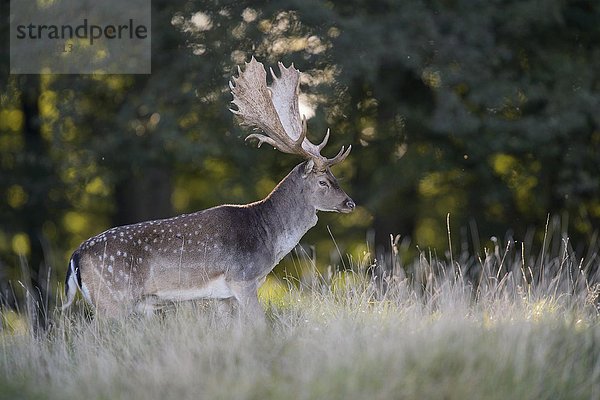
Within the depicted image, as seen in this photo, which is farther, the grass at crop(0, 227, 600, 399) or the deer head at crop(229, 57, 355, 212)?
the deer head at crop(229, 57, 355, 212)

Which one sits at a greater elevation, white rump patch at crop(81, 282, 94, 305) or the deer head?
the deer head

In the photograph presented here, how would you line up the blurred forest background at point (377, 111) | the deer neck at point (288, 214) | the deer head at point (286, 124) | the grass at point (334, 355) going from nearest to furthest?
the grass at point (334, 355) < the deer neck at point (288, 214) < the deer head at point (286, 124) < the blurred forest background at point (377, 111)

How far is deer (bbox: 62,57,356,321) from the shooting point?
8.28m

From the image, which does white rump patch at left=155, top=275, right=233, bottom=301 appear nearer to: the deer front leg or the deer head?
the deer front leg

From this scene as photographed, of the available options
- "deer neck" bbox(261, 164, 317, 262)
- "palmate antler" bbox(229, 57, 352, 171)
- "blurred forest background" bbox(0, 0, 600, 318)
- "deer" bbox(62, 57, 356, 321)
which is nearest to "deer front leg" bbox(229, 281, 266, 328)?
"deer" bbox(62, 57, 356, 321)

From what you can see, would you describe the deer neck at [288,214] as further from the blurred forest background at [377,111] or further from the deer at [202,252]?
the blurred forest background at [377,111]

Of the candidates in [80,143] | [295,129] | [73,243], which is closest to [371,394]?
[295,129]

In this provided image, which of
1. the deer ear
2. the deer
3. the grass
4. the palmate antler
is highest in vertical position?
the palmate antler

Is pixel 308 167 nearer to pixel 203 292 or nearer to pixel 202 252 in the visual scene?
pixel 202 252

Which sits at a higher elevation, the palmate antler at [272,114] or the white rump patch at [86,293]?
the palmate antler at [272,114]

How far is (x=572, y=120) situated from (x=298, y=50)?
11.7 ft

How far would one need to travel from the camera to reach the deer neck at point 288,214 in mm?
8758

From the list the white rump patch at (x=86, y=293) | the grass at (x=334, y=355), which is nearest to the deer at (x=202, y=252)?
the white rump patch at (x=86, y=293)

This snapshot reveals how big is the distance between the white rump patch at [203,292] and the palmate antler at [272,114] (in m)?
1.23
